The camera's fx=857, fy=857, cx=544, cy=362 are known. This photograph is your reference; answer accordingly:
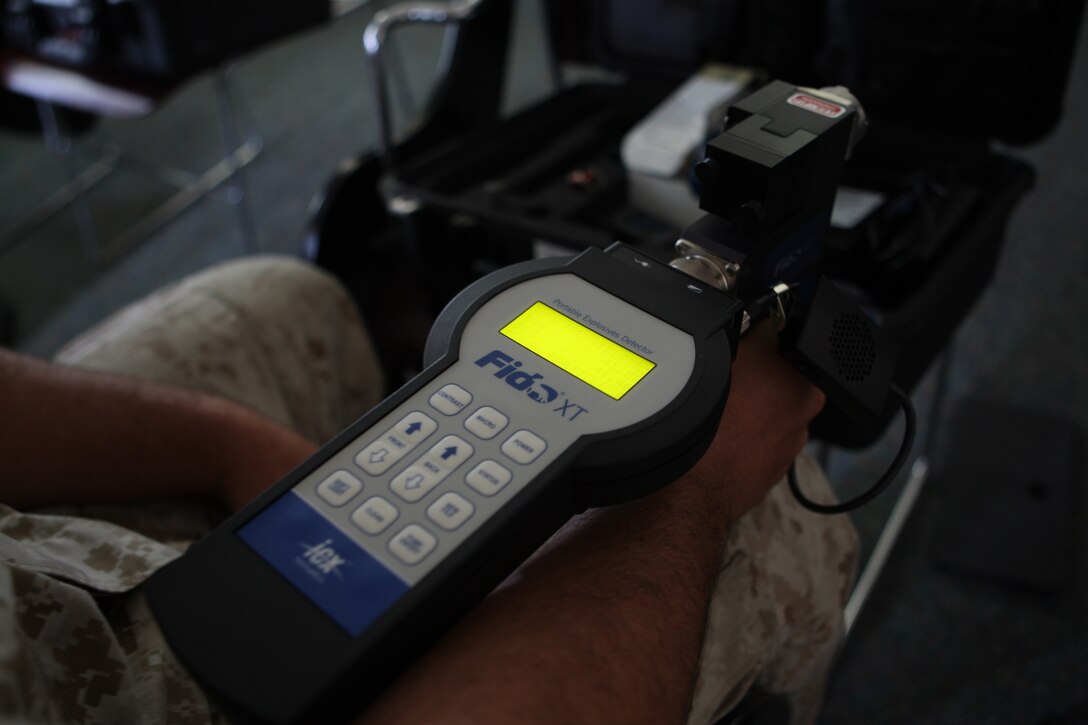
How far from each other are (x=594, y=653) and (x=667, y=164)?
657mm

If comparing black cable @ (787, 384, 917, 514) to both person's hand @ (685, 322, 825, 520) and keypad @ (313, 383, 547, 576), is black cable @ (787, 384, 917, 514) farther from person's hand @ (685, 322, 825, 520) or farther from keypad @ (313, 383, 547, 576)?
keypad @ (313, 383, 547, 576)

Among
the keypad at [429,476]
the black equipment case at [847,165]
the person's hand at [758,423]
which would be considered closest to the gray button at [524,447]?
the keypad at [429,476]

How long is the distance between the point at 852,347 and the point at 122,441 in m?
0.51

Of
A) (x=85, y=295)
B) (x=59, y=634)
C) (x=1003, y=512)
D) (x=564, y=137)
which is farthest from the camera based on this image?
(x=85, y=295)

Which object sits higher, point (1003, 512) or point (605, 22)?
point (605, 22)

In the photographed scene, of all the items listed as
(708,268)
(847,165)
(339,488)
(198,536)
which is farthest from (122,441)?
(847,165)

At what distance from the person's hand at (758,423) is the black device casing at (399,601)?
9 cm

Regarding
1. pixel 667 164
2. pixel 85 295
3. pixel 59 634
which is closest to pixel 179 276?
pixel 85 295

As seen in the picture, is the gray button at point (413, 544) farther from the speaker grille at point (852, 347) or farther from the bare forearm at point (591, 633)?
the speaker grille at point (852, 347)

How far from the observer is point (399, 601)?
0.34 metres

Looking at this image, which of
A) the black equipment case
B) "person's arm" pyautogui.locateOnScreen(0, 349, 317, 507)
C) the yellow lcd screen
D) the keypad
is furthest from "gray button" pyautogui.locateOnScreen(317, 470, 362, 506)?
the black equipment case

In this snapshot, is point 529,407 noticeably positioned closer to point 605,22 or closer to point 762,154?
point 762,154

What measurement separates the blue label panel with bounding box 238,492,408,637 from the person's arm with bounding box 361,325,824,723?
0.05m

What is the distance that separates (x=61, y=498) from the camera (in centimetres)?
59
